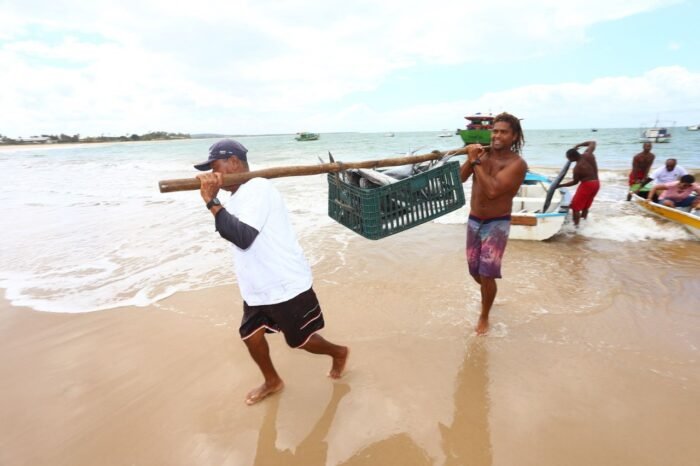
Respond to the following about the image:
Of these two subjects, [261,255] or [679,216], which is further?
[679,216]

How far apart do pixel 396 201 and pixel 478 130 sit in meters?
29.6

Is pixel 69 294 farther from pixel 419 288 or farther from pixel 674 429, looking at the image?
pixel 674 429

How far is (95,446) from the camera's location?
7.34 feet

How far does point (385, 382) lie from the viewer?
2.69 meters

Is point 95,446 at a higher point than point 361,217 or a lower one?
lower

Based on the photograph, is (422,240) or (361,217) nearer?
(361,217)

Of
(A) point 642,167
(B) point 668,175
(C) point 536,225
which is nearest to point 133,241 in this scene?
(C) point 536,225

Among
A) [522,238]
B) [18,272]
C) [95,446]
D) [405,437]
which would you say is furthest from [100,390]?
[522,238]

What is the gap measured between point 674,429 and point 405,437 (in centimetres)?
165

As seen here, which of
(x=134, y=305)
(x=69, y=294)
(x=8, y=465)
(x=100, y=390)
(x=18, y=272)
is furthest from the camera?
(x=18, y=272)

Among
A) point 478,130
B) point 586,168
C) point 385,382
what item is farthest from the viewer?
point 478,130

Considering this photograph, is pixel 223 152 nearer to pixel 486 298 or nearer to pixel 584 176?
pixel 486 298

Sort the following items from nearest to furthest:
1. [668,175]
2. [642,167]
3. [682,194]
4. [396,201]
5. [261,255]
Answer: [261,255] < [396,201] < [682,194] < [668,175] < [642,167]

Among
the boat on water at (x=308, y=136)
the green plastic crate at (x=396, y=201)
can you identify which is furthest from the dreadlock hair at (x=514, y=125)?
the boat on water at (x=308, y=136)
